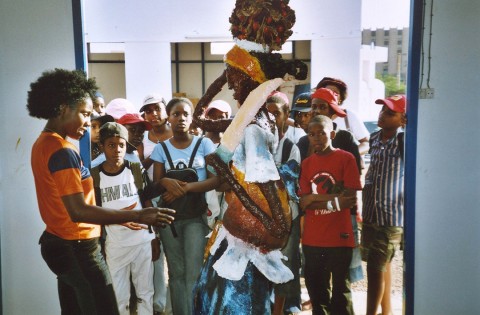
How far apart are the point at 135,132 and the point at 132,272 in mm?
1298

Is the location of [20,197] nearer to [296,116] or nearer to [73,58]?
[73,58]

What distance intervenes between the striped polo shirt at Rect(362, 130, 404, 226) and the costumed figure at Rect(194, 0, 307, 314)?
1626mm

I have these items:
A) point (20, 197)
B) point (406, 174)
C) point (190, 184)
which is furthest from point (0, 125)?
point (406, 174)

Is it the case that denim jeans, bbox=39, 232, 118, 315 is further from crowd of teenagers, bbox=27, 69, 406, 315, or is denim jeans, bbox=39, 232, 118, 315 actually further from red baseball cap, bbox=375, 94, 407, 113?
red baseball cap, bbox=375, 94, 407, 113

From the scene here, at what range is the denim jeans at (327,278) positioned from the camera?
3488 millimetres

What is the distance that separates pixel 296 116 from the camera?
4.71m

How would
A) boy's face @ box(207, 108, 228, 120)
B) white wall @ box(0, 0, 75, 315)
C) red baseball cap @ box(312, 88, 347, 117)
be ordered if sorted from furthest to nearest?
boy's face @ box(207, 108, 228, 120) → red baseball cap @ box(312, 88, 347, 117) → white wall @ box(0, 0, 75, 315)

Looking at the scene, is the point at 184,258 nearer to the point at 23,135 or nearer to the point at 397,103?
the point at 23,135

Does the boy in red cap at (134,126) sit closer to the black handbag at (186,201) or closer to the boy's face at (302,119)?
the black handbag at (186,201)

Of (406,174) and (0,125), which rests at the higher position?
(0,125)

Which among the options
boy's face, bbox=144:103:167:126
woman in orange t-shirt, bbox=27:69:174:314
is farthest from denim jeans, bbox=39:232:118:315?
boy's face, bbox=144:103:167:126

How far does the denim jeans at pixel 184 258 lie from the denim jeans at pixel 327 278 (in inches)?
34.6

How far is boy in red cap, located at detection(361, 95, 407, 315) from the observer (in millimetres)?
3797

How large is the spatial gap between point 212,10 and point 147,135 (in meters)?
6.48
